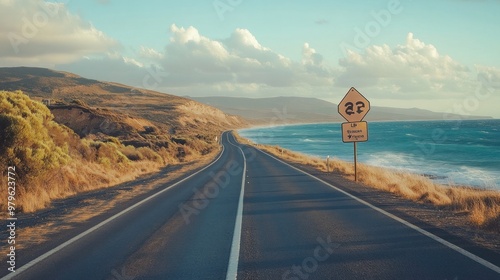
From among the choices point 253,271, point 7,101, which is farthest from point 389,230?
point 7,101

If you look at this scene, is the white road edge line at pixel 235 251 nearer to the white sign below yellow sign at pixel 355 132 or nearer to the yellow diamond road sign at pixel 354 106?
the white sign below yellow sign at pixel 355 132

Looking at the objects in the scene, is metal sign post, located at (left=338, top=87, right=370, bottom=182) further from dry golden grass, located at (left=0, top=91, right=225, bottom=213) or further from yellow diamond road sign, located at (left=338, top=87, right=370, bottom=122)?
dry golden grass, located at (left=0, top=91, right=225, bottom=213)

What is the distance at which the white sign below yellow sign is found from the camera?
61.5 ft

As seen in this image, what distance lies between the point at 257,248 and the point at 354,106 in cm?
1283

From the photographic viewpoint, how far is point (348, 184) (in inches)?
714

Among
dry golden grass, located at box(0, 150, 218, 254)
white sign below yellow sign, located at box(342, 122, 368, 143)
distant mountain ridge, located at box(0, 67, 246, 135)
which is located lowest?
dry golden grass, located at box(0, 150, 218, 254)

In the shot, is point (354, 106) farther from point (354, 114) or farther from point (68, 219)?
point (68, 219)

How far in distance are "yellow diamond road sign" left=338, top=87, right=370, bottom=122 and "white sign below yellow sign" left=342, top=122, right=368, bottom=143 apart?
0.23 meters

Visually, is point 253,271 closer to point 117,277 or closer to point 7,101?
point 117,277

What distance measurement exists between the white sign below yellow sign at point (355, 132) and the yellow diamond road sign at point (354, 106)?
23 cm

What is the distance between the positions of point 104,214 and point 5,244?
3467 millimetres

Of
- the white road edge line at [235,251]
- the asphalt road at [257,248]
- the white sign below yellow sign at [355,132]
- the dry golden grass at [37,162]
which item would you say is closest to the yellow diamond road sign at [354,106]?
the white sign below yellow sign at [355,132]

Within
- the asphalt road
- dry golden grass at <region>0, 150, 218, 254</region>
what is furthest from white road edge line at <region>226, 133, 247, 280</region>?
dry golden grass at <region>0, 150, 218, 254</region>

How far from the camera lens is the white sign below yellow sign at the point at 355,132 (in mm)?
18734
